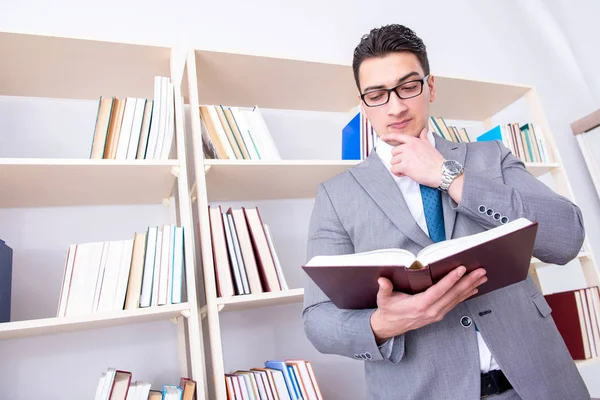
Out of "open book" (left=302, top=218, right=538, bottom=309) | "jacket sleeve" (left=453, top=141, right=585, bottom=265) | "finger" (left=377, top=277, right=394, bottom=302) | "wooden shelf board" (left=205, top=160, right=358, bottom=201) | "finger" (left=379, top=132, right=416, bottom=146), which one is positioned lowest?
"finger" (left=377, top=277, right=394, bottom=302)

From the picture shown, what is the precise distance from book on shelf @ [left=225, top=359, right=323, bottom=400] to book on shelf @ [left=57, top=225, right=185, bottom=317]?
307mm

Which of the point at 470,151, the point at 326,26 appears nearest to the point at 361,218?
the point at 470,151

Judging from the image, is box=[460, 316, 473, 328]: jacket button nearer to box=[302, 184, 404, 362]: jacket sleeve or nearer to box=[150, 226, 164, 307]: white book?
box=[302, 184, 404, 362]: jacket sleeve

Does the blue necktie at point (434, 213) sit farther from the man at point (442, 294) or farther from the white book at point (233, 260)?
the white book at point (233, 260)

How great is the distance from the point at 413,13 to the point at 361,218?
2035 mm

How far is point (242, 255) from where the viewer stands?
62.4 inches

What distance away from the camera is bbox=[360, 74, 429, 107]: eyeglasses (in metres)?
1.19

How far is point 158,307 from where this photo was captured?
1408 millimetres

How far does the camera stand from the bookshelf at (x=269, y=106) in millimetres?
1555

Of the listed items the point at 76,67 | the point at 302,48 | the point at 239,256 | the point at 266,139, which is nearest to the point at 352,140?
the point at 266,139

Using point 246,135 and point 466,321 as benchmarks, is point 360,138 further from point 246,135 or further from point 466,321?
point 466,321

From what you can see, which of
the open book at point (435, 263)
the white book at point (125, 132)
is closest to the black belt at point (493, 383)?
the open book at point (435, 263)

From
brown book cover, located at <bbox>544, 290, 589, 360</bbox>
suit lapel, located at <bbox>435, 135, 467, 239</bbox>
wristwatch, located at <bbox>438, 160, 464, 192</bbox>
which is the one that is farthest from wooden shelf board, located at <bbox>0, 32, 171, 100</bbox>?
brown book cover, located at <bbox>544, 290, 589, 360</bbox>

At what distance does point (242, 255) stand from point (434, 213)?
2.34ft
